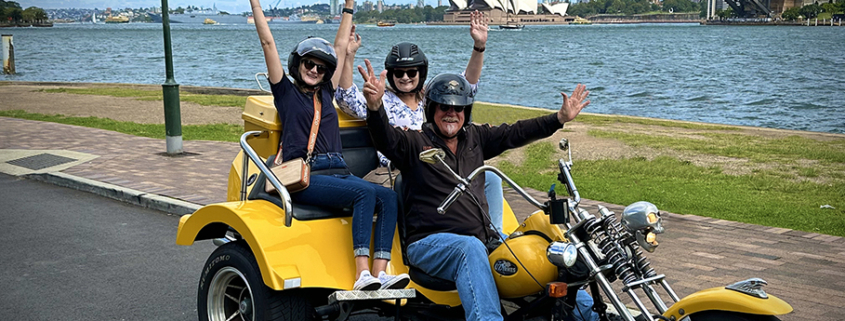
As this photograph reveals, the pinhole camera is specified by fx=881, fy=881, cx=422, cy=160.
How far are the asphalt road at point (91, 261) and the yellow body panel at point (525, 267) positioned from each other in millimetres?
2269

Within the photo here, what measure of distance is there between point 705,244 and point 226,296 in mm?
3874

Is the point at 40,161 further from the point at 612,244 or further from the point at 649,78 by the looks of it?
the point at 649,78

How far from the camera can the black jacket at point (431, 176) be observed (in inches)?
170

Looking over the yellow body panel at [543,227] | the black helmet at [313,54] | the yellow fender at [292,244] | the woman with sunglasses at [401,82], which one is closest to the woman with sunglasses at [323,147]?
the black helmet at [313,54]

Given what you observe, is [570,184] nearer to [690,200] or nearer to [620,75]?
[690,200]

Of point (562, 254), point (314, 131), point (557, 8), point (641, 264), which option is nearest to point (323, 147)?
point (314, 131)

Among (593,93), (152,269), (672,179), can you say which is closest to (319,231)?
(152,269)

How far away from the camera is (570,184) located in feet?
12.7

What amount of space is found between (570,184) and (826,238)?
420 cm

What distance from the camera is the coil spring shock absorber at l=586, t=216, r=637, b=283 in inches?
139

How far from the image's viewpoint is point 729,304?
329 centimetres

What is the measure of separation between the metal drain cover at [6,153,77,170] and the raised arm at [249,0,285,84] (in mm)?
6328

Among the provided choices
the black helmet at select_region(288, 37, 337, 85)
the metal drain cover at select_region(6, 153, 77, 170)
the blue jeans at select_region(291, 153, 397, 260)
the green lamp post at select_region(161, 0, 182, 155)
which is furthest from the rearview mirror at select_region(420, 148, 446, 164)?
the green lamp post at select_region(161, 0, 182, 155)

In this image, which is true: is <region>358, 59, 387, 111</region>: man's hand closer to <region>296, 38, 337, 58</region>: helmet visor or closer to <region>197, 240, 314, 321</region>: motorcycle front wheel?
<region>296, 38, 337, 58</region>: helmet visor
